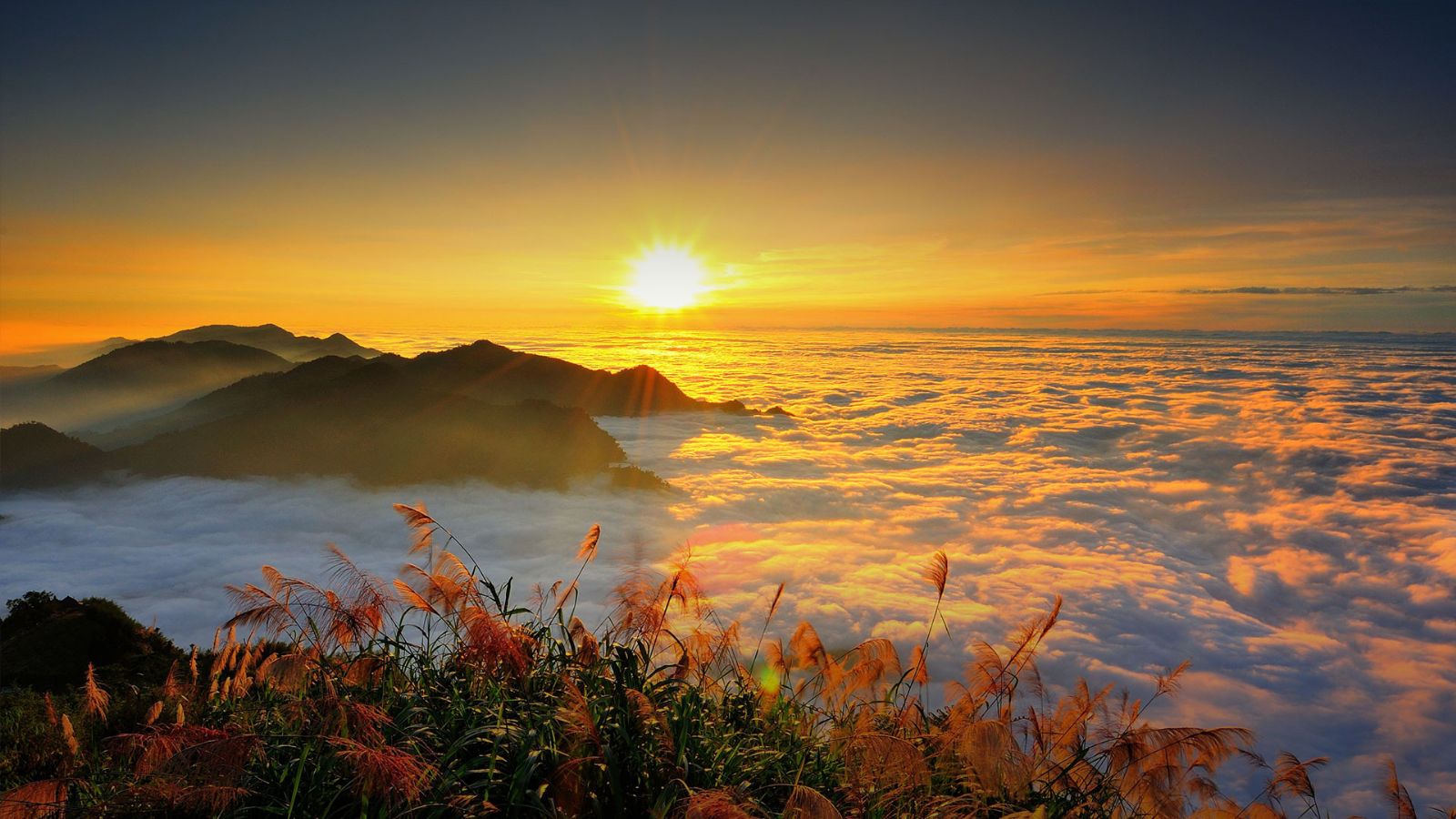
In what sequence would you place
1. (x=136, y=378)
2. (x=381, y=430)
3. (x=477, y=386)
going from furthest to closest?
1. (x=136, y=378)
2. (x=477, y=386)
3. (x=381, y=430)

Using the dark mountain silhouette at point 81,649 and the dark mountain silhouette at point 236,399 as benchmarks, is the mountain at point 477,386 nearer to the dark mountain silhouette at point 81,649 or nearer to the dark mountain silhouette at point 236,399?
the dark mountain silhouette at point 236,399

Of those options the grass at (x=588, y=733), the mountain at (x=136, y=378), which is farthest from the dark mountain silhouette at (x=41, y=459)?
the grass at (x=588, y=733)

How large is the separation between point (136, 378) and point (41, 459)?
55.8 metres

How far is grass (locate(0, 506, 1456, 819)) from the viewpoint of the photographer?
423 cm

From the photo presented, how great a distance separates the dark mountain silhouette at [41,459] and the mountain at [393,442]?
2477 millimetres

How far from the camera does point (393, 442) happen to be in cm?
6981

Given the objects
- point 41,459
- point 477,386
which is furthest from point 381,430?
point 41,459

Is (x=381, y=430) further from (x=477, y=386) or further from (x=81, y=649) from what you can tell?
(x=81, y=649)

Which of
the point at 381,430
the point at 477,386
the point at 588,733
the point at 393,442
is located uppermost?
the point at 588,733

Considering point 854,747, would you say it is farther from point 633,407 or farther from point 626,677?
point 633,407

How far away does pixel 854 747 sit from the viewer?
16.9 ft

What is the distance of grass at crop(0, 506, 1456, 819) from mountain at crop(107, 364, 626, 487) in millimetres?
61821

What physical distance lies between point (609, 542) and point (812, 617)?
81.1 ft

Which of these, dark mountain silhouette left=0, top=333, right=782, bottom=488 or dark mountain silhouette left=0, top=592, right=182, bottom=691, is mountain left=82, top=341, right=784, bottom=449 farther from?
dark mountain silhouette left=0, top=592, right=182, bottom=691
